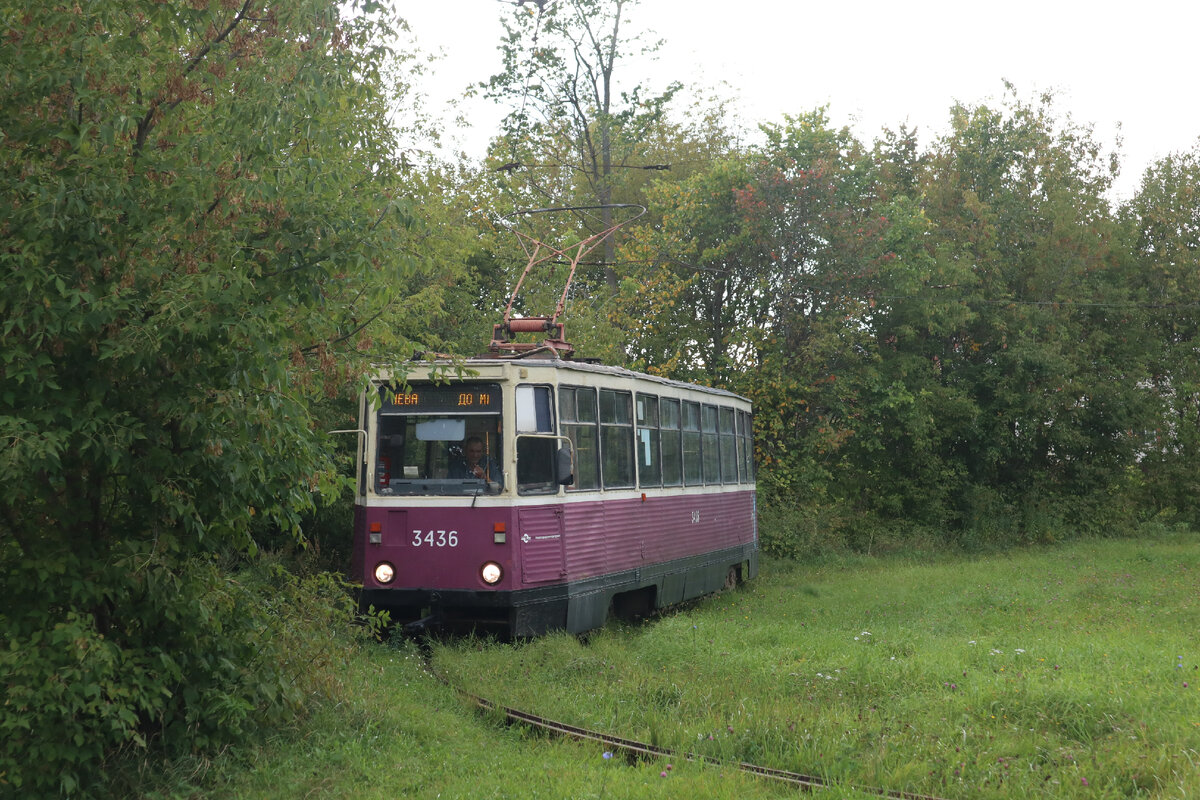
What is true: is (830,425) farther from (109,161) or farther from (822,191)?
(109,161)

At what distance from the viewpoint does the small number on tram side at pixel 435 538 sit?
11266 millimetres

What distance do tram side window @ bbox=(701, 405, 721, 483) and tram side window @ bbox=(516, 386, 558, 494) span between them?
5069 mm

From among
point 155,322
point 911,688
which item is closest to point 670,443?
point 911,688

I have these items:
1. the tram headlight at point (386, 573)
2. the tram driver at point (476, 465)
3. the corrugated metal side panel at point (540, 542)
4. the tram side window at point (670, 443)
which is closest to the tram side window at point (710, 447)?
the tram side window at point (670, 443)

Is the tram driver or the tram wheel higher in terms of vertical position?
the tram driver

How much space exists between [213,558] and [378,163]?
2984 mm

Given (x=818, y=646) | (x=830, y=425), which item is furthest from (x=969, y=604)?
(x=830, y=425)

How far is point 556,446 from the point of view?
459 inches

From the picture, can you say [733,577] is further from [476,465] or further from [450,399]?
[450,399]

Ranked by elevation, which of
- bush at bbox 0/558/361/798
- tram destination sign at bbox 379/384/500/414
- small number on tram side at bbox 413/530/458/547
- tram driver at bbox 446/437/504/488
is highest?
tram destination sign at bbox 379/384/500/414

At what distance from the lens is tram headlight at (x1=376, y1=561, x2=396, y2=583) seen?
11.4 meters

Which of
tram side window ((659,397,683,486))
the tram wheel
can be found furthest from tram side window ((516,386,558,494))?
the tram wheel

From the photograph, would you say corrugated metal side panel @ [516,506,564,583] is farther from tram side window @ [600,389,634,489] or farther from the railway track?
the railway track

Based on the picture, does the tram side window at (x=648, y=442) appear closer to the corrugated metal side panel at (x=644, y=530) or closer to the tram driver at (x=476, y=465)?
the corrugated metal side panel at (x=644, y=530)
